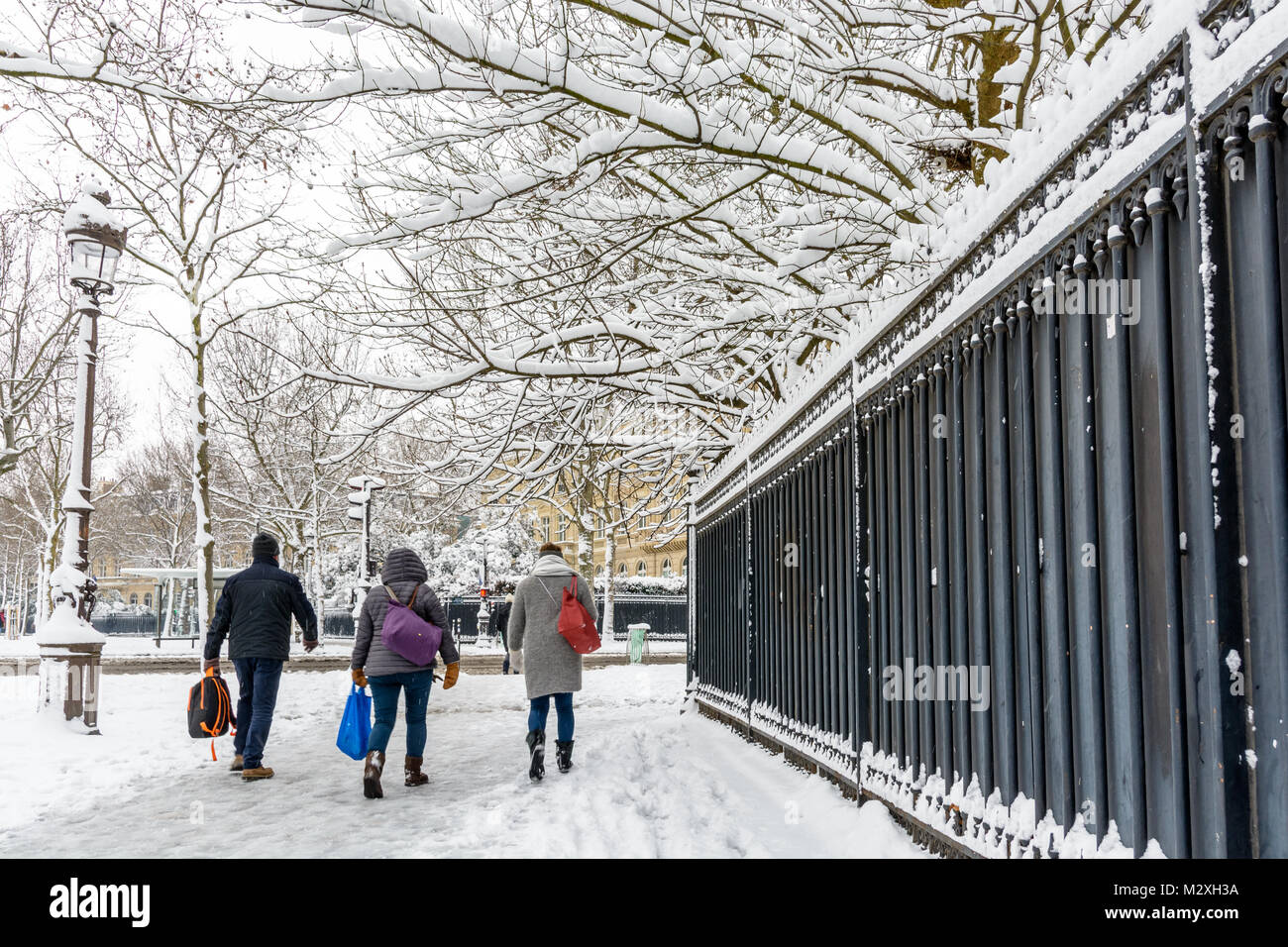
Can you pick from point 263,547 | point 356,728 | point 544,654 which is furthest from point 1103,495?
point 263,547

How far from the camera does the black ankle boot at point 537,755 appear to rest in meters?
7.73

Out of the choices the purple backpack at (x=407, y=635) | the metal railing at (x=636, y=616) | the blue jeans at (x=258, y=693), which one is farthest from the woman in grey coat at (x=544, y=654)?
the metal railing at (x=636, y=616)

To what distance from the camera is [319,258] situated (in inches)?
274

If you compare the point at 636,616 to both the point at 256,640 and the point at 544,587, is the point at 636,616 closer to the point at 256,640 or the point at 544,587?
the point at 544,587

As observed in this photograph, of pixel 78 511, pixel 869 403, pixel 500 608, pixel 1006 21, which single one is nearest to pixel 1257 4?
pixel 869 403

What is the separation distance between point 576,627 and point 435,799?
1700 mm

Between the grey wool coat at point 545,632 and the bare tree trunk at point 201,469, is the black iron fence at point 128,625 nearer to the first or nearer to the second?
the bare tree trunk at point 201,469

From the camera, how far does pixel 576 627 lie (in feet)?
26.1

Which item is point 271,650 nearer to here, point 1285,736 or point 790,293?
point 790,293

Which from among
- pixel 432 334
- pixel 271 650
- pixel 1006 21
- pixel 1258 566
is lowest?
pixel 271 650

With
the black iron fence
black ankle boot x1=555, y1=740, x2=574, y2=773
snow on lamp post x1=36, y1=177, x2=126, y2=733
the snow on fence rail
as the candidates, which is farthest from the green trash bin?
the black iron fence

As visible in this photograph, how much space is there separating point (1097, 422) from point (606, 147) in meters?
3.68

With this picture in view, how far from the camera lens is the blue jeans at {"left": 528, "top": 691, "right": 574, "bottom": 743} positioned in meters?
7.91

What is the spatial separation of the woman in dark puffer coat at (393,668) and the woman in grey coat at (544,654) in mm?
602
